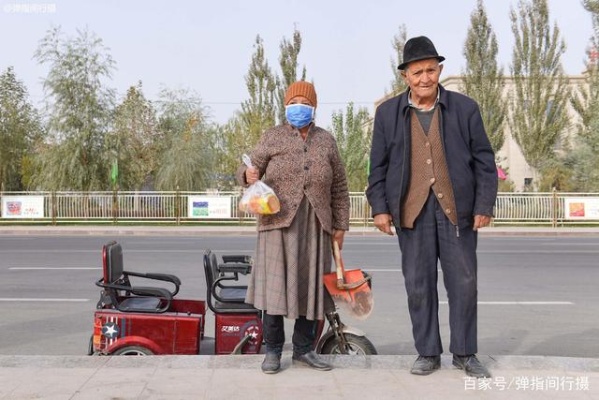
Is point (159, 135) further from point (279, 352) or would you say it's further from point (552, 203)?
point (279, 352)

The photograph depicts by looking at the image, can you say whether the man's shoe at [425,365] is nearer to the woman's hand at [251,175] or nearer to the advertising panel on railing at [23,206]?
the woman's hand at [251,175]

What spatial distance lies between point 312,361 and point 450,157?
1476 millimetres

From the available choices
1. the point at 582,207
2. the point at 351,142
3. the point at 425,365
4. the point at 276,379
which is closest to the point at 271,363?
the point at 276,379

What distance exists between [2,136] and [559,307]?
30992 mm

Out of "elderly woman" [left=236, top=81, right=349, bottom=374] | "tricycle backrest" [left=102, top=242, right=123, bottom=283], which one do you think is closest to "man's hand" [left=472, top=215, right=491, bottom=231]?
"elderly woman" [left=236, top=81, right=349, bottom=374]

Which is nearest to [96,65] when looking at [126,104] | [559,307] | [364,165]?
[126,104]

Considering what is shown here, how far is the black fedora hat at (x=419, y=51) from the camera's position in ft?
12.6

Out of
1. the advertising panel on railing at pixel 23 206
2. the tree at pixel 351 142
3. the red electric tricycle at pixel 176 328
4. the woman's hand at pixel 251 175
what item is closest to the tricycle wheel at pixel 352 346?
the red electric tricycle at pixel 176 328

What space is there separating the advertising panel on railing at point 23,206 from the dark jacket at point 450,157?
24.2 m

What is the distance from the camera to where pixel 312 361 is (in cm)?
398

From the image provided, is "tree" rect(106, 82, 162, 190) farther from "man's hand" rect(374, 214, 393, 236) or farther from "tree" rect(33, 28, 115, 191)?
→ "man's hand" rect(374, 214, 393, 236)

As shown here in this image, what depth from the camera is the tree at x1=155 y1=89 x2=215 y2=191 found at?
30641 millimetres

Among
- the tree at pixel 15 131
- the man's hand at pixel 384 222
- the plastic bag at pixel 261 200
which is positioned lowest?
the man's hand at pixel 384 222

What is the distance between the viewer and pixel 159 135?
118 ft
